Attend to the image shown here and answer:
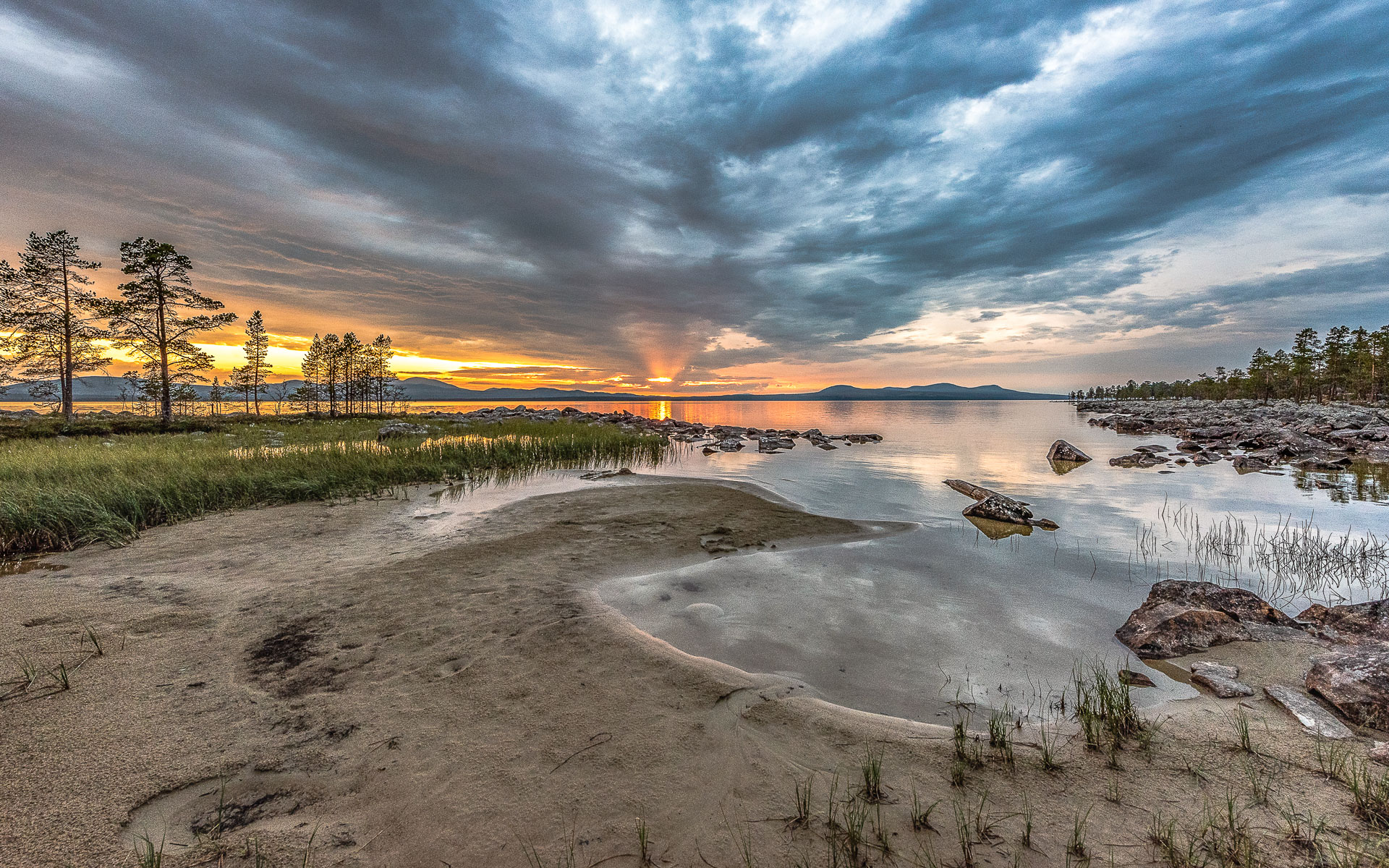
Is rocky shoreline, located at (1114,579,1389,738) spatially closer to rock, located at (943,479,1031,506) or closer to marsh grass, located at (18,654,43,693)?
rock, located at (943,479,1031,506)

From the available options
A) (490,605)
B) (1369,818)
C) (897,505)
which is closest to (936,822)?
(1369,818)

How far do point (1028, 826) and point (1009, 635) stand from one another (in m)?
3.48

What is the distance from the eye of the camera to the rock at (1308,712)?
3.57 meters

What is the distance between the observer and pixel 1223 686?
169 inches

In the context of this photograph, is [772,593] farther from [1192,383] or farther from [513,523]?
[1192,383]

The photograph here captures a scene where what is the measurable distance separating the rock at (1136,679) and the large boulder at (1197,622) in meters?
0.59

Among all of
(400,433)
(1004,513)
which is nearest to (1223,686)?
(1004,513)

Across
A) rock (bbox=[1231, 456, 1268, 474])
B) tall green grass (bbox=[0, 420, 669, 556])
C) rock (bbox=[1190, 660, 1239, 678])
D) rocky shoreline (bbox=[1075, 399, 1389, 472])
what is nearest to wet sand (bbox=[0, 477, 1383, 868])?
rock (bbox=[1190, 660, 1239, 678])

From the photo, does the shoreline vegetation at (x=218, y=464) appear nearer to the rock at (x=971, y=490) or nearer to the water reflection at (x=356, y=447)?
the water reflection at (x=356, y=447)

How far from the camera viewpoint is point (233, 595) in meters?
5.91

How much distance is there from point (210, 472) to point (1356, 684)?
20.0m

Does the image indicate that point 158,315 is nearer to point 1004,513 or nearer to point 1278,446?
point 1004,513

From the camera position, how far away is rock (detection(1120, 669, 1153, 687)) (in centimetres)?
455

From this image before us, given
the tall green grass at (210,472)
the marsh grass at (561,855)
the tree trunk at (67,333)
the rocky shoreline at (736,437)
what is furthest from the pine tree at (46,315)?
the marsh grass at (561,855)
